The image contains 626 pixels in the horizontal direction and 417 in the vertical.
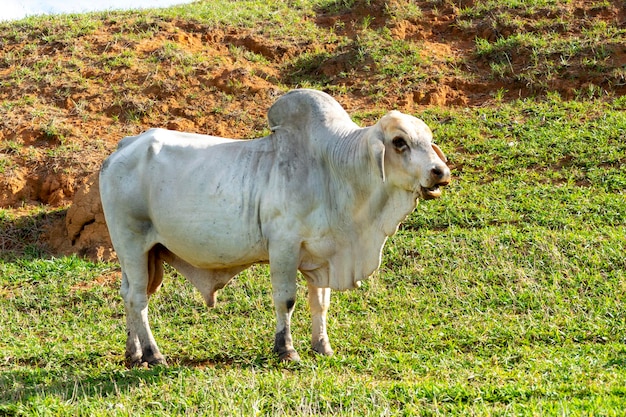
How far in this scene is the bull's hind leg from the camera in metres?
6.65

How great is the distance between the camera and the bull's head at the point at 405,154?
582 centimetres

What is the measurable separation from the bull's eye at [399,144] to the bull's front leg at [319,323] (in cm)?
131

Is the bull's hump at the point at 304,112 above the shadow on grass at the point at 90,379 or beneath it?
above

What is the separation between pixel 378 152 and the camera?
5.88m

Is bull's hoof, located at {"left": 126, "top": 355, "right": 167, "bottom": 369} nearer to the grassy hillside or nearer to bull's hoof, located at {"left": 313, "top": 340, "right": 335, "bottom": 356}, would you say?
the grassy hillside

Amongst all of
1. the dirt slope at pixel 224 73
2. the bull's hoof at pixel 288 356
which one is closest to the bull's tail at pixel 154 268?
the bull's hoof at pixel 288 356

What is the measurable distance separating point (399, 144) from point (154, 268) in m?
2.35

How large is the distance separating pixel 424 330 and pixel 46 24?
9816mm

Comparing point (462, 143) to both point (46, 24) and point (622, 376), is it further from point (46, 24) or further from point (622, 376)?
point (46, 24)

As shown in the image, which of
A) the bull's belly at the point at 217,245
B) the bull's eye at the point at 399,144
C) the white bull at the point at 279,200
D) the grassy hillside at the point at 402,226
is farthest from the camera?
the bull's belly at the point at 217,245

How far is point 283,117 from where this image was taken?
659cm

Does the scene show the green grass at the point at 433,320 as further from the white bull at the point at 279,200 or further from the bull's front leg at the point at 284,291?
the white bull at the point at 279,200

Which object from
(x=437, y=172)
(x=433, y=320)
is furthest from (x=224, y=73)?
(x=437, y=172)

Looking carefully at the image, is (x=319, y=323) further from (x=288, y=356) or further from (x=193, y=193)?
(x=193, y=193)
